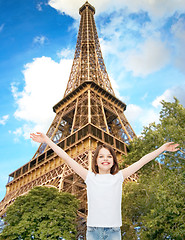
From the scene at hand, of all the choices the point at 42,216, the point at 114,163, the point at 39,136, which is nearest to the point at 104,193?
the point at 114,163

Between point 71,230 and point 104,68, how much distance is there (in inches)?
1352

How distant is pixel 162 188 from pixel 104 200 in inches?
356

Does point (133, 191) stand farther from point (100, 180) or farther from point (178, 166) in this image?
point (100, 180)

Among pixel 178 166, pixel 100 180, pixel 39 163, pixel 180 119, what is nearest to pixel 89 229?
pixel 100 180

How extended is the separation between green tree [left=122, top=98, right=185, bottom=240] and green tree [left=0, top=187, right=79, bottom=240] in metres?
3.75

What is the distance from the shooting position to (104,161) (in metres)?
2.84

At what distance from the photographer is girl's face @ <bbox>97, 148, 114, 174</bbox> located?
9.28 ft

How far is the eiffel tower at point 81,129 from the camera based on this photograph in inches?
917

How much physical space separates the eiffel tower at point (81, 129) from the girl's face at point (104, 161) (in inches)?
667

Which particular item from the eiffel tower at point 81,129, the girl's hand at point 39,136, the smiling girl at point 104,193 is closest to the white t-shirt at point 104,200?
the smiling girl at point 104,193

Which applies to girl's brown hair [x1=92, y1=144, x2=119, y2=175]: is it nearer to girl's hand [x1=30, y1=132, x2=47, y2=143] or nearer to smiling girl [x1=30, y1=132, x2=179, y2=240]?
smiling girl [x1=30, y1=132, x2=179, y2=240]

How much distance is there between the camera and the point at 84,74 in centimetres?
4234

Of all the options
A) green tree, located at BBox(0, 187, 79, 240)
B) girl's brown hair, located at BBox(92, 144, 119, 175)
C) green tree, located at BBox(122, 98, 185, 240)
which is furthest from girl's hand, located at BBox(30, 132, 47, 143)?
green tree, located at BBox(0, 187, 79, 240)

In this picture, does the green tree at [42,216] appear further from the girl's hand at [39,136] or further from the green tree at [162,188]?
the girl's hand at [39,136]
